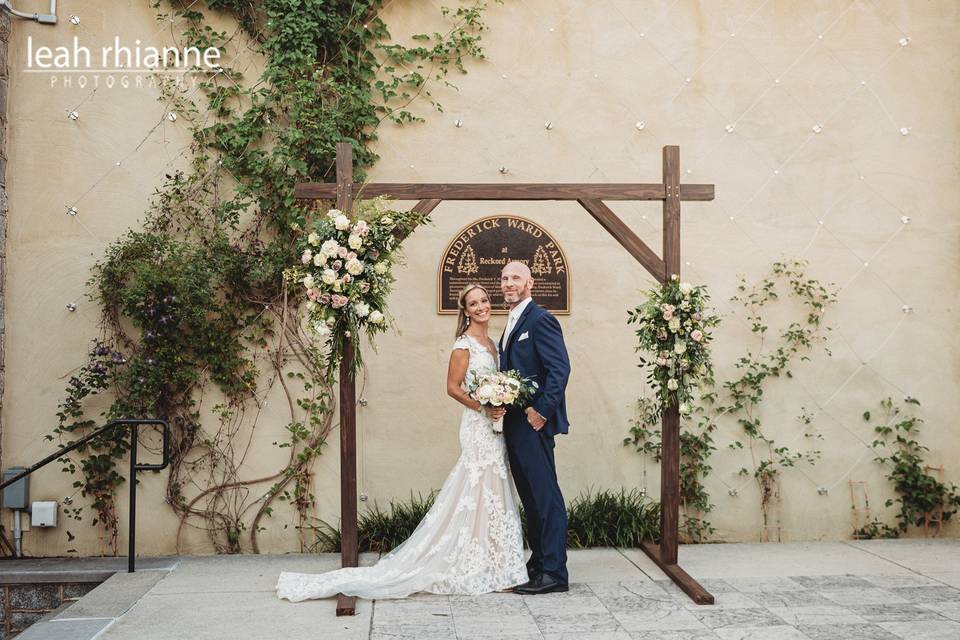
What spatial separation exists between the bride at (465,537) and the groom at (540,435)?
9 centimetres

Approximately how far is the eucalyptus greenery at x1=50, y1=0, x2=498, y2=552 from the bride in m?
1.35

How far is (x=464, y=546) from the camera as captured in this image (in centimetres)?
475

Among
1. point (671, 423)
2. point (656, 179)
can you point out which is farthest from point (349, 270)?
point (656, 179)

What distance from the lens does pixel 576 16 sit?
628cm

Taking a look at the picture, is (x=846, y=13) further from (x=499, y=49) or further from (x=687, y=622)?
(x=687, y=622)

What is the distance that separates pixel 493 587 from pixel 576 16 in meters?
4.14

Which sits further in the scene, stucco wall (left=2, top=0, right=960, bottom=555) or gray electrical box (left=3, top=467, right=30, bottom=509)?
stucco wall (left=2, top=0, right=960, bottom=555)

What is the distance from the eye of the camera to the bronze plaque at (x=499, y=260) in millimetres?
6094

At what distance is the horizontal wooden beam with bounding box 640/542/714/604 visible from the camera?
455cm

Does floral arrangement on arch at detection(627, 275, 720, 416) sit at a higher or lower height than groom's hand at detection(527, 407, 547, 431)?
higher

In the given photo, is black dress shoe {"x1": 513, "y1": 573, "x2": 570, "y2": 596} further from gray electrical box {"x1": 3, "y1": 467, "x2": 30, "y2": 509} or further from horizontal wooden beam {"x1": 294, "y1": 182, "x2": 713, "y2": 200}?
gray electrical box {"x1": 3, "y1": 467, "x2": 30, "y2": 509}

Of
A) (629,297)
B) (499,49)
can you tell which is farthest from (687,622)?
(499,49)
